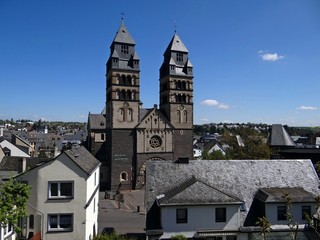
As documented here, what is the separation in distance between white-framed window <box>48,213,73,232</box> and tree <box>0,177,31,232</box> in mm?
6376

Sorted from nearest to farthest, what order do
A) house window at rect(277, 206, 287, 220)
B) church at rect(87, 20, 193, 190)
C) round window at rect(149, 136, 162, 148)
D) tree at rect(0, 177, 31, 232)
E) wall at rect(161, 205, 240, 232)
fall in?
tree at rect(0, 177, 31, 232), wall at rect(161, 205, 240, 232), house window at rect(277, 206, 287, 220), church at rect(87, 20, 193, 190), round window at rect(149, 136, 162, 148)

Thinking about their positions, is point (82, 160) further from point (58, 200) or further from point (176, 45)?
point (176, 45)

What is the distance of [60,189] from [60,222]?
7.68ft

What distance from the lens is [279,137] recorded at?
50.8 meters

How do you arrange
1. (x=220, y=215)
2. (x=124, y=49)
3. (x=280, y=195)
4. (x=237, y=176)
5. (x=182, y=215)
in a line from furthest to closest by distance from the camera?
(x=124, y=49), (x=237, y=176), (x=280, y=195), (x=220, y=215), (x=182, y=215)

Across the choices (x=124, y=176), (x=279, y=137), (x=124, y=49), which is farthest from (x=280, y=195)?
(x=124, y=49)

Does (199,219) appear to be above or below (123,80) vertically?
below

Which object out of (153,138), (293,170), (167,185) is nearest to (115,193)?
(153,138)

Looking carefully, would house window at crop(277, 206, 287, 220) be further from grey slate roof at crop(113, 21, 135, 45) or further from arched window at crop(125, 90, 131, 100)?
grey slate roof at crop(113, 21, 135, 45)

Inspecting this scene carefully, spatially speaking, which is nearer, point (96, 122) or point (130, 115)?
point (130, 115)

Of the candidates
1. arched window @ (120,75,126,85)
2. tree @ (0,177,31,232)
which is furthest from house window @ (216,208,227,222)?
arched window @ (120,75,126,85)

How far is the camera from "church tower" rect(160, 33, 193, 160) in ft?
183

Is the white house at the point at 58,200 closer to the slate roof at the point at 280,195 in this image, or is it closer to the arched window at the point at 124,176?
the slate roof at the point at 280,195

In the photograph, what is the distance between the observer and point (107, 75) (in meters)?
55.3
